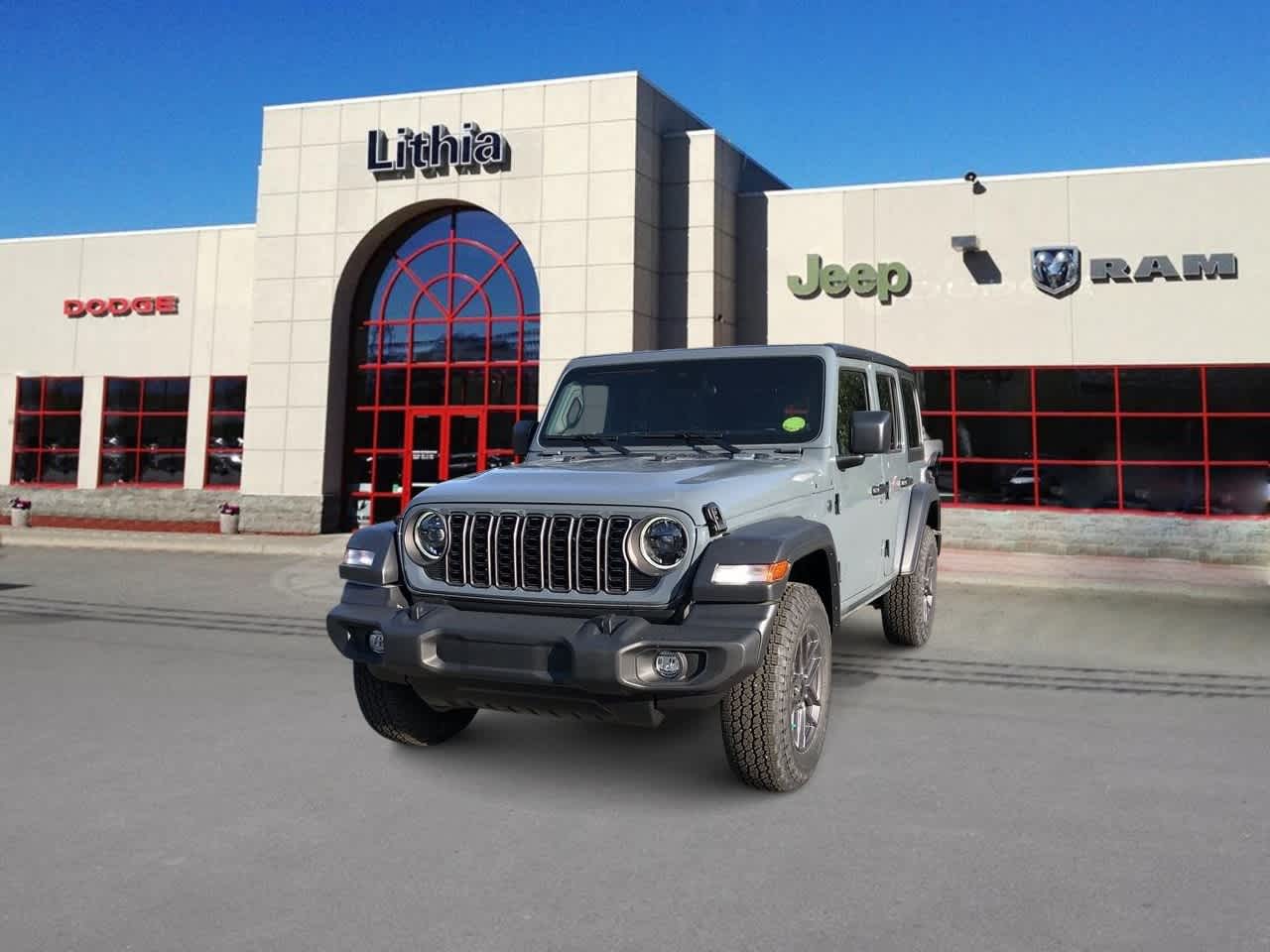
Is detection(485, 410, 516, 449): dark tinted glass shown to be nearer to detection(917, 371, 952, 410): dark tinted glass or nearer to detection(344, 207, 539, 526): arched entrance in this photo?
detection(344, 207, 539, 526): arched entrance

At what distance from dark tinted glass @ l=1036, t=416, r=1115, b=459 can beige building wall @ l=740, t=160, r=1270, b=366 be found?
3.33 feet

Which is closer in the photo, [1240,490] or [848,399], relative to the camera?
[848,399]

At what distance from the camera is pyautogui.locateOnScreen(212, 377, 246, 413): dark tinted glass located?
20.9m

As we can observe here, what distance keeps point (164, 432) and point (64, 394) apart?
2990 millimetres

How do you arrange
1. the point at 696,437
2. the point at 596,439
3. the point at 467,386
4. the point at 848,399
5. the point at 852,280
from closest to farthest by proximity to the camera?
1. the point at 696,437
2. the point at 596,439
3. the point at 848,399
4. the point at 852,280
5. the point at 467,386

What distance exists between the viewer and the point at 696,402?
584cm

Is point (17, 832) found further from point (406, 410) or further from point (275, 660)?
point (406, 410)

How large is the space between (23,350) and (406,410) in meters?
10.3

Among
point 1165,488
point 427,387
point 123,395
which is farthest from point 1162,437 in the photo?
point 123,395

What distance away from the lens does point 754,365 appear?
5887mm

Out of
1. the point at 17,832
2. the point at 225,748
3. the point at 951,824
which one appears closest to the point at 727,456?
the point at 951,824

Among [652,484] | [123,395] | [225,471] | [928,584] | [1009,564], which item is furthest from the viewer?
[123,395]

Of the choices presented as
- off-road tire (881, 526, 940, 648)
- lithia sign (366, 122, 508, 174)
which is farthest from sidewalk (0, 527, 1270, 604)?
lithia sign (366, 122, 508, 174)

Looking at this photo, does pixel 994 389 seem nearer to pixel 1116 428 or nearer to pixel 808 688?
pixel 1116 428
